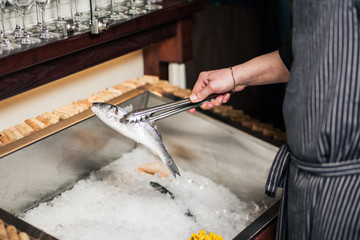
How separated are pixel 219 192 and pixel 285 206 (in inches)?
26.8

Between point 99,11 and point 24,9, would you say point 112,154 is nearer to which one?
point 99,11

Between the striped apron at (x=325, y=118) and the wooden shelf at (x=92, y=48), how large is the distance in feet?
2.76

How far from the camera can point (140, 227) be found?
1.80 metres

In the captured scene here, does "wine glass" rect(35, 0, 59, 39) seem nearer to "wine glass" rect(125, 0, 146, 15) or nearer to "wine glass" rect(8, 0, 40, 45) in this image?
"wine glass" rect(8, 0, 40, 45)

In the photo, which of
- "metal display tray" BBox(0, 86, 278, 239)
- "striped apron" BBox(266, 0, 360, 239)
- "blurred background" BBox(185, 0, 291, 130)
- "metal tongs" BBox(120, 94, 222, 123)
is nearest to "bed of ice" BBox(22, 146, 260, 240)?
"metal display tray" BBox(0, 86, 278, 239)

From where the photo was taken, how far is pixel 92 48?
190cm

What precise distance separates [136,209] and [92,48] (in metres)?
0.69

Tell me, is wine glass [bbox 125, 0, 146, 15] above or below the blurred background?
above

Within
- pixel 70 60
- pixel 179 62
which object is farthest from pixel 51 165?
pixel 179 62

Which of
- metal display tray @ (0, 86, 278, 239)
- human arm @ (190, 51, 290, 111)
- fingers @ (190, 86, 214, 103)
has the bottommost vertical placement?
metal display tray @ (0, 86, 278, 239)

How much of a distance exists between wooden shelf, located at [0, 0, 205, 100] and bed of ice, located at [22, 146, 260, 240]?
0.52 meters

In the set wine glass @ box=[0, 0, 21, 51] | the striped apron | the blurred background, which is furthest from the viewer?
the blurred background

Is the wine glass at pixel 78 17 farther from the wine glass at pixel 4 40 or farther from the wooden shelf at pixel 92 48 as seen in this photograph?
the wine glass at pixel 4 40

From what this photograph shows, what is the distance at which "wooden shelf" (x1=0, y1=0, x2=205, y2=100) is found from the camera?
1.55m
